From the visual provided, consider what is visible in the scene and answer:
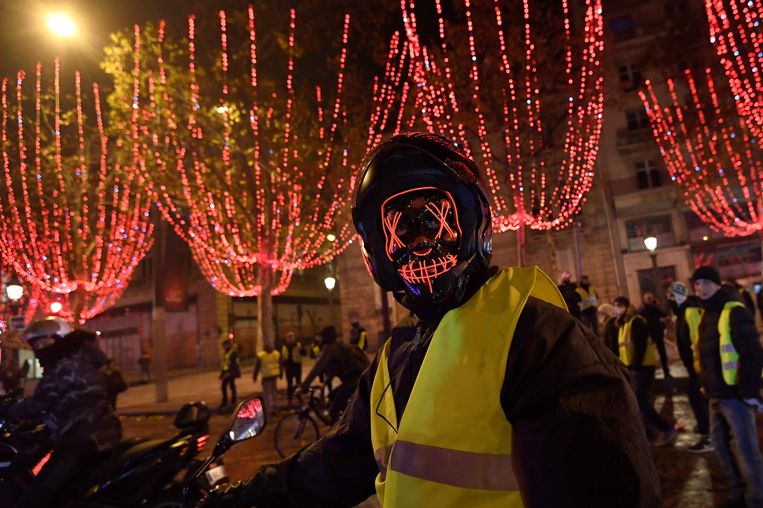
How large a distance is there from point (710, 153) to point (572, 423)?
94.3 ft

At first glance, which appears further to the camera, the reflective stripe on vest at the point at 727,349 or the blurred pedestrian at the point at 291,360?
the blurred pedestrian at the point at 291,360

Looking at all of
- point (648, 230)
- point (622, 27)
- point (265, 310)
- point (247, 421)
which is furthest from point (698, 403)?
point (622, 27)

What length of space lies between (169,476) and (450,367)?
11.1ft

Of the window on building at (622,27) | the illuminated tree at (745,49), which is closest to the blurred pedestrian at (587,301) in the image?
the illuminated tree at (745,49)

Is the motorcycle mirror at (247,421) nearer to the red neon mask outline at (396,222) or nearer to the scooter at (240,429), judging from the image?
the scooter at (240,429)

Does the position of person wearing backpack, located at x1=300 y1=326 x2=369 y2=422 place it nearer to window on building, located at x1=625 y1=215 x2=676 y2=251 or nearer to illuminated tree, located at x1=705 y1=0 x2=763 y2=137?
illuminated tree, located at x1=705 y1=0 x2=763 y2=137

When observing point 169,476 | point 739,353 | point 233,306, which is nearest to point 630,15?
point 233,306

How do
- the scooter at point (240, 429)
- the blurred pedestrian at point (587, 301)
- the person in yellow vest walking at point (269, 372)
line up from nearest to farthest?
the scooter at point (240, 429), the blurred pedestrian at point (587, 301), the person in yellow vest walking at point (269, 372)

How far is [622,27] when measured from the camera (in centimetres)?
2988

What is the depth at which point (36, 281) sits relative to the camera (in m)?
19.4

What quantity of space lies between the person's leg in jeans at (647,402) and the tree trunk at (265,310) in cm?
923

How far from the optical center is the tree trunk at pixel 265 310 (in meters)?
13.6

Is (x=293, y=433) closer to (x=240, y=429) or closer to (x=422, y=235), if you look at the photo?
(x=240, y=429)

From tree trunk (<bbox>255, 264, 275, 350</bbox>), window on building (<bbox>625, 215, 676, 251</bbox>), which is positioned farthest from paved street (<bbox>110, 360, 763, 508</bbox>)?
window on building (<bbox>625, 215, 676, 251</bbox>)
